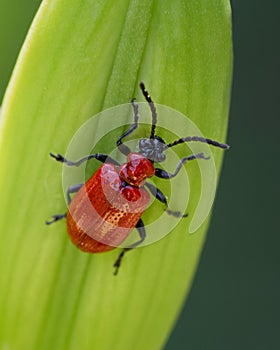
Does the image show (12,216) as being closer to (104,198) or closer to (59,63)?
(59,63)

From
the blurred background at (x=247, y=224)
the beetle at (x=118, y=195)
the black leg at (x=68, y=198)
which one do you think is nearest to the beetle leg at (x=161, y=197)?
the beetle at (x=118, y=195)

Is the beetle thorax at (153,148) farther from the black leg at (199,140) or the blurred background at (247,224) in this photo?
the blurred background at (247,224)

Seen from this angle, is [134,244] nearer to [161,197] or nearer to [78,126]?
[161,197]

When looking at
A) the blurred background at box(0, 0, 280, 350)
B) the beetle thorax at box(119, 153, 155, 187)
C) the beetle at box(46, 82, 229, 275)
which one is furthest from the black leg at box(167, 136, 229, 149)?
the blurred background at box(0, 0, 280, 350)

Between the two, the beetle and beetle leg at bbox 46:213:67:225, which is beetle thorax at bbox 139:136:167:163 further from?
beetle leg at bbox 46:213:67:225

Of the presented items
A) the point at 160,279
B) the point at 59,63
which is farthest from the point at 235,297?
the point at 59,63

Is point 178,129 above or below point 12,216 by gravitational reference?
above
